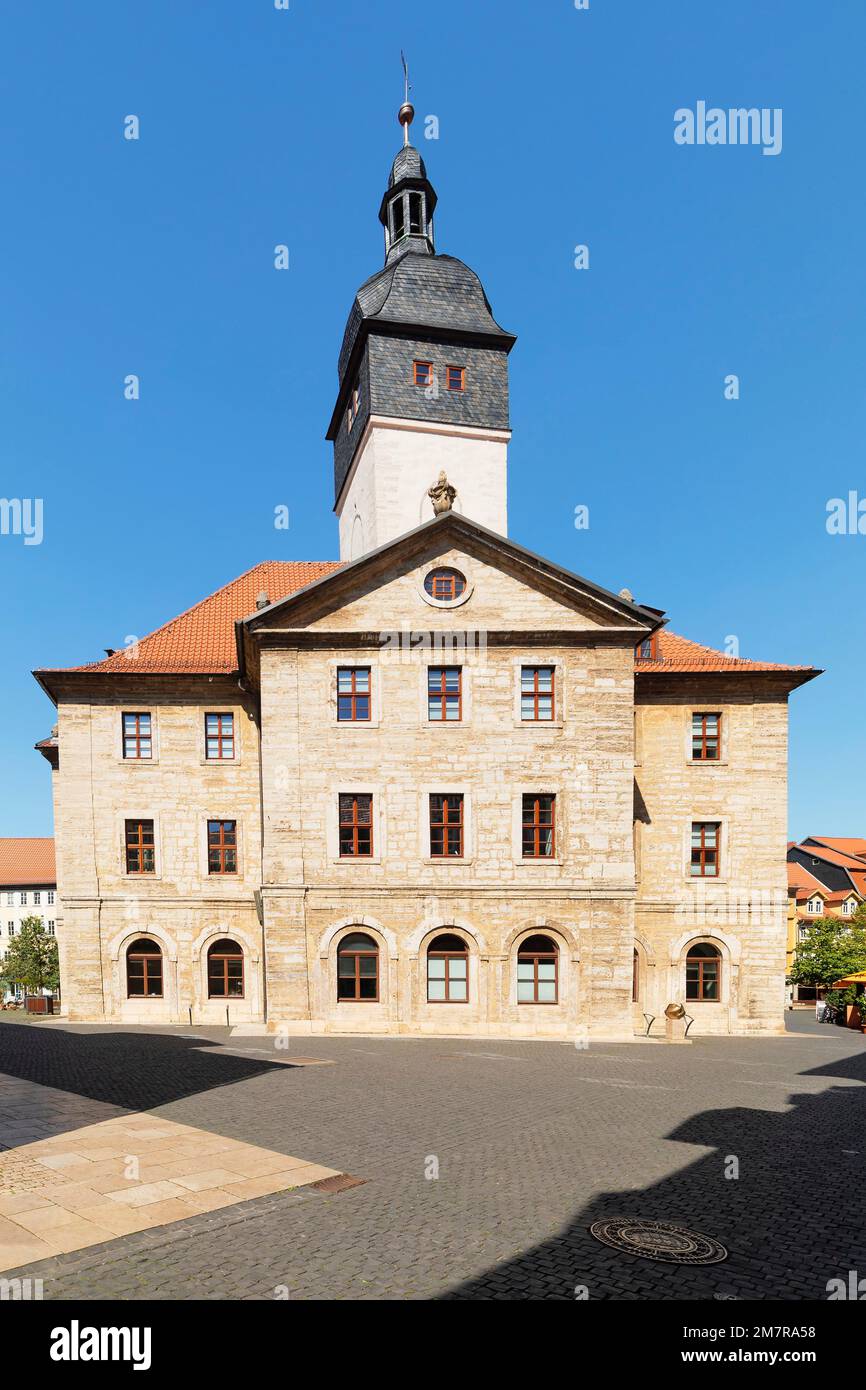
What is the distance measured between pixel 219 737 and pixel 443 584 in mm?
9538

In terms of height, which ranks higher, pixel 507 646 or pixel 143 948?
pixel 507 646

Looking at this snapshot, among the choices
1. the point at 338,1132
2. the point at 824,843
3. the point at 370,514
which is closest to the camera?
the point at 338,1132

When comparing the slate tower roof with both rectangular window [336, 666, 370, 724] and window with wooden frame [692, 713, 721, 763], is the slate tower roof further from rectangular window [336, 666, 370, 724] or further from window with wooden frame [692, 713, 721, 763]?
window with wooden frame [692, 713, 721, 763]

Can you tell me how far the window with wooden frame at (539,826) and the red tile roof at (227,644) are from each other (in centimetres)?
662

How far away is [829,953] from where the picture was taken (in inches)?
2408

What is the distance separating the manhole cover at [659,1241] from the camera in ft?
23.9

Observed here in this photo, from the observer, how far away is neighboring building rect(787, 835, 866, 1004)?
8119 centimetres

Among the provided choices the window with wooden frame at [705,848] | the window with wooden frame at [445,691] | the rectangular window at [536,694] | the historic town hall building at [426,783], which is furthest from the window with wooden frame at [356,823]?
the window with wooden frame at [705,848]

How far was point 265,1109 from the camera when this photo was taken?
12.7 m

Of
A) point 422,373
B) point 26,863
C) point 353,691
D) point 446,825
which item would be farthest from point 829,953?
point 26,863

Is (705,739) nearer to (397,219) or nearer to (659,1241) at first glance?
(659,1241)
